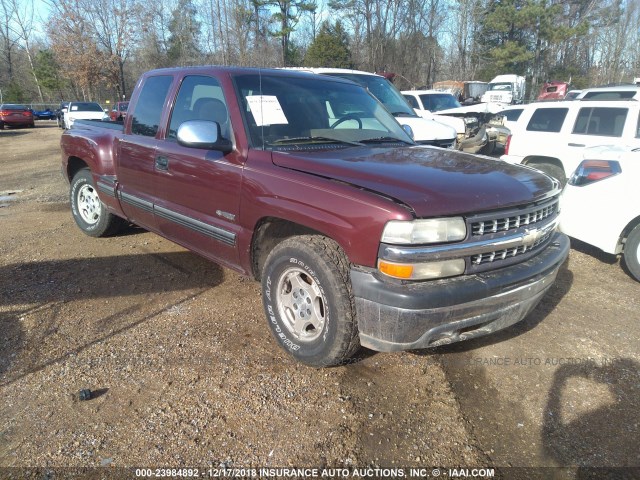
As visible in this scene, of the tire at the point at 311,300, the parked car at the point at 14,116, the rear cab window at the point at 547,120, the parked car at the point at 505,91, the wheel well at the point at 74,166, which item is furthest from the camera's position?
the parked car at the point at 505,91

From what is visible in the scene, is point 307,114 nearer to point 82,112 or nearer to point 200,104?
point 200,104

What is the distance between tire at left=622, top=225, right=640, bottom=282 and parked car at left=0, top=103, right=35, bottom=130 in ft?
106

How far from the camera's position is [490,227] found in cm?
259

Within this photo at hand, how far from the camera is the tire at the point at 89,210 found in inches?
212

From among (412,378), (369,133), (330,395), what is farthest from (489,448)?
(369,133)

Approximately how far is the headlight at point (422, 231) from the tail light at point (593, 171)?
320 cm

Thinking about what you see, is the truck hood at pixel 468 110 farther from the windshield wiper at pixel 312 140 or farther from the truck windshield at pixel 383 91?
the windshield wiper at pixel 312 140

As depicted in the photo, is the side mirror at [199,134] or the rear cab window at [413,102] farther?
the rear cab window at [413,102]

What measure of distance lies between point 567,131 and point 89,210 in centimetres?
Result: 748

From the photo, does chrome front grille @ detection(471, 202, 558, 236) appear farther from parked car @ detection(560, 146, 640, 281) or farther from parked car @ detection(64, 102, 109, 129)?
parked car @ detection(64, 102, 109, 129)

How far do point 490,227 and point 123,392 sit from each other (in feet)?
7.74

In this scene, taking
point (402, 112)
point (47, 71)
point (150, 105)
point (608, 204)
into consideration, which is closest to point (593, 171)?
point (608, 204)

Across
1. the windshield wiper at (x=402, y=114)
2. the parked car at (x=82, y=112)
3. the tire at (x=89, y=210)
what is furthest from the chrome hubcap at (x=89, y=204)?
the parked car at (x=82, y=112)

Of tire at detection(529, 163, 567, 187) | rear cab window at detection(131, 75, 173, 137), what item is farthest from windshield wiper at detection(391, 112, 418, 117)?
rear cab window at detection(131, 75, 173, 137)
